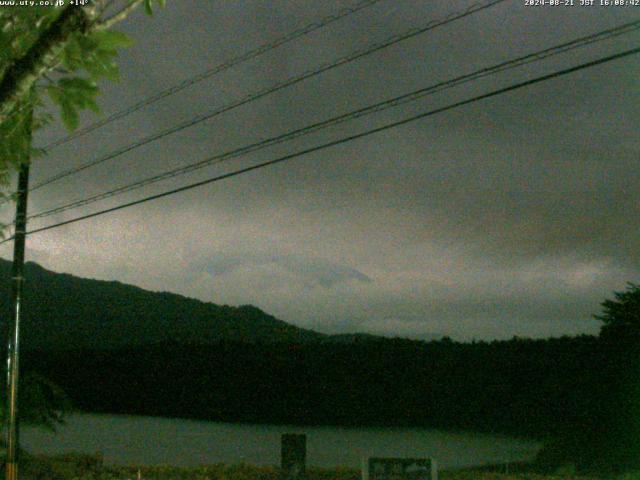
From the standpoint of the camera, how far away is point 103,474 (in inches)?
603

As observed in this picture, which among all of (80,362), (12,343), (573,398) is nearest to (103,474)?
(12,343)

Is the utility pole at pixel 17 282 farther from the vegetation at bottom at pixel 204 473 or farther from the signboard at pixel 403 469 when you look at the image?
the signboard at pixel 403 469

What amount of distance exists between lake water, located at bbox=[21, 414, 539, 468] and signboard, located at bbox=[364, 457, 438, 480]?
325 inches

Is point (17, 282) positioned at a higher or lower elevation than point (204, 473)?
higher

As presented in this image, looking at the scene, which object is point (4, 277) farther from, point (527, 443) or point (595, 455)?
point (595, 455)

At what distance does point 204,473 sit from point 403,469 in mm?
5683

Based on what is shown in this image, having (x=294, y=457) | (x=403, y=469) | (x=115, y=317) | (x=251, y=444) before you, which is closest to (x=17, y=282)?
(x=294, y=457)

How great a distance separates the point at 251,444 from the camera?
24984mm

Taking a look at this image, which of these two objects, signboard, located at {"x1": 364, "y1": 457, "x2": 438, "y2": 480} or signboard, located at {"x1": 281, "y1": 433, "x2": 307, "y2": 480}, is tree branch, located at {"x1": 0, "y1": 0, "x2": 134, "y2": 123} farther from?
signboard, located at {"x1": 281, "y1": 433, "x2": 307, "y2": 480}

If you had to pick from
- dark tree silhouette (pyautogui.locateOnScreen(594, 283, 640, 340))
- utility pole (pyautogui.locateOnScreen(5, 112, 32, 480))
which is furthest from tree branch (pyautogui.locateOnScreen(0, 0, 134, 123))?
dark tree silhouette (pyautogui.locateOnScreen(594, 283, 640, 340))

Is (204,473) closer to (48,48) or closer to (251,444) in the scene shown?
(251,444)

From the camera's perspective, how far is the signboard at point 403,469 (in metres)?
10.4

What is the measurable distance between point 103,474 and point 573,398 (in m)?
10.8

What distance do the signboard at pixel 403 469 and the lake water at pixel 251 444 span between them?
325 inches
